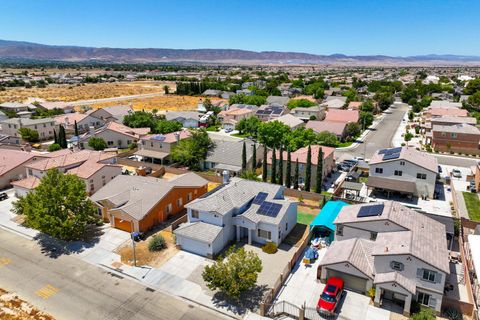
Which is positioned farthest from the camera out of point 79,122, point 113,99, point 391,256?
point 113,99

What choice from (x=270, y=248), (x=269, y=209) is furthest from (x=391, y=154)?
(x=270, y=248)

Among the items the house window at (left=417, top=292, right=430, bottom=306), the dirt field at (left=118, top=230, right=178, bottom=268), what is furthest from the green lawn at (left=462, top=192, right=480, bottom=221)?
the dirt field at (left=118, top=230, right=178, bottom=268)

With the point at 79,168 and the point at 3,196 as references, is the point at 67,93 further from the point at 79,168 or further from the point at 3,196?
the point at 79,168

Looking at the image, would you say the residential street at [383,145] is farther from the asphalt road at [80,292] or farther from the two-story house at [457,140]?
the asphalt road at [80,292]

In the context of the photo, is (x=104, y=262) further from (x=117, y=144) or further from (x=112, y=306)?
(x=117, y=144)

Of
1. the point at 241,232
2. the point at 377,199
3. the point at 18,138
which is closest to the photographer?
the point at 241,232

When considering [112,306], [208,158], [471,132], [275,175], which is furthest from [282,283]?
[471,132]

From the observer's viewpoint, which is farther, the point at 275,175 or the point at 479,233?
Answer: the point at 275,175
